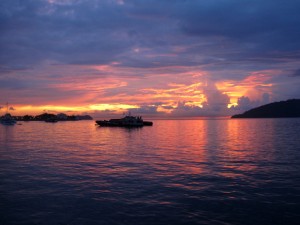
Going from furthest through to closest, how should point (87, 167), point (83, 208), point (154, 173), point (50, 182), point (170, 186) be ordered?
point (87, 167) < point (154, 173) < point (50, 182) < point (170, 186) < point (83, 208)

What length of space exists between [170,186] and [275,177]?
359 inches

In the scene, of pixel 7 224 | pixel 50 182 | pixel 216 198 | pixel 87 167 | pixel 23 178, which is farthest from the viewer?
pixel 87 167

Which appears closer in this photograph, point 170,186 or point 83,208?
point 83,208

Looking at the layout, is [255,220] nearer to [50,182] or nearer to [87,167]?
[50,182]

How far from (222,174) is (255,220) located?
10970mm

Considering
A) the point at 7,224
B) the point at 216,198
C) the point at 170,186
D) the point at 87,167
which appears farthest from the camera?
the point at 87,167

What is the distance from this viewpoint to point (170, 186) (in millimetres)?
20438

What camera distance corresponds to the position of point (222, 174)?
24.7m

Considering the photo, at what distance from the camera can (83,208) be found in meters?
15.7

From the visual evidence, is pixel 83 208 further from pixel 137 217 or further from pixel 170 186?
pixel 170 186

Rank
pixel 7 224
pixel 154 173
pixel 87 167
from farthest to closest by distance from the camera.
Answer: pixel 87 167
pixel 154 173
pixel 7 224

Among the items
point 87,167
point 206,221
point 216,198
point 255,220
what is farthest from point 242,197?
point 87,167

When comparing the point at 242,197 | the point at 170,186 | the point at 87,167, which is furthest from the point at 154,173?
the point at 242,197

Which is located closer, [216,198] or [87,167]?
[216,198]
